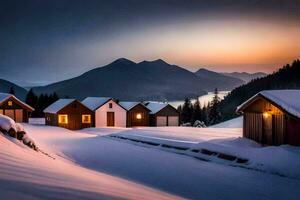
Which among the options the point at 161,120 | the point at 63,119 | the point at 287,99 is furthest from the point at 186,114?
the point at 287,99

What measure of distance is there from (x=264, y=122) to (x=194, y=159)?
23.2ft

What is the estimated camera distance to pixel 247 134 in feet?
103

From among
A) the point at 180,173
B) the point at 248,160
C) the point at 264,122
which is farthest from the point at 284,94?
the point at 180,173

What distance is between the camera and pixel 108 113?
62188 millimetres

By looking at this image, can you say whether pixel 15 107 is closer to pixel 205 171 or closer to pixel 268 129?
pixel 268 129

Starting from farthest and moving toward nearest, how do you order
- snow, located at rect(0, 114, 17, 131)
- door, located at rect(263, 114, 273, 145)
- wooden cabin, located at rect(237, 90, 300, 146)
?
door, located at rect(263, 114, 273, 145) → wooden cabin, located at rect(237, 90, 300, 146) → snow, located at rect(0, 114, 17, 131)

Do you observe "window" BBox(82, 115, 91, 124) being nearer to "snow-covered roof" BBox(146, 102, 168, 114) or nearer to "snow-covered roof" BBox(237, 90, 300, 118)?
"snow-covered roof" BBox(146, 102, 168, 114)

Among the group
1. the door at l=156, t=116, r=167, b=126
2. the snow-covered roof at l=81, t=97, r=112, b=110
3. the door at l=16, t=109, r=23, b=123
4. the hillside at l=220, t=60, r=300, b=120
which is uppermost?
the hillside at l=220, t=60, r=300, b=120

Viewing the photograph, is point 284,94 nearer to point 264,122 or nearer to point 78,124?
point 264,122

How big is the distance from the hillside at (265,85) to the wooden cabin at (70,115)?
212 feet

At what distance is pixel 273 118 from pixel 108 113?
3824 cm

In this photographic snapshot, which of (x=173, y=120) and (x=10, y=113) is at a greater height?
(x=10, y=113)

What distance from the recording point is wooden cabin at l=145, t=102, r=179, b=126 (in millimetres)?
66062

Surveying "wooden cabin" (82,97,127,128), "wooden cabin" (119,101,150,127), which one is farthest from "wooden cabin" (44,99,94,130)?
"wooden cabin" (119,101,150,127)
